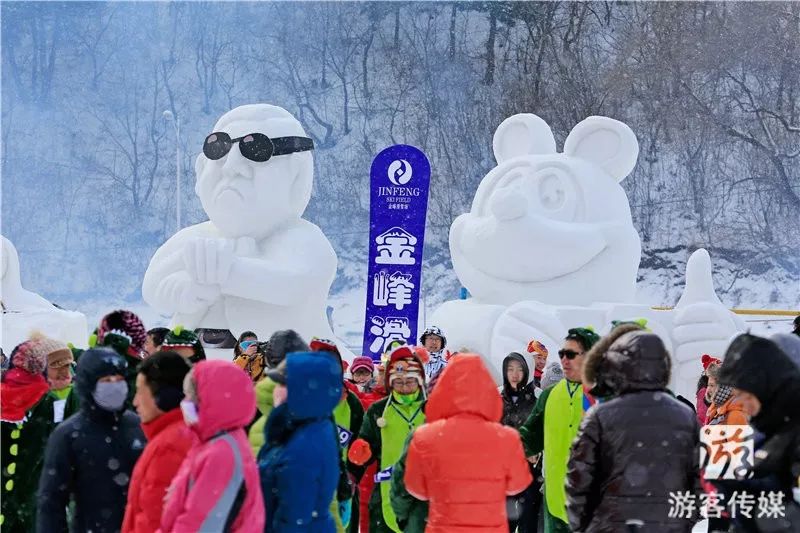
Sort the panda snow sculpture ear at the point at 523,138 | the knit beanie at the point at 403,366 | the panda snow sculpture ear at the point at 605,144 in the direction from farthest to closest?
1. the panda snow sculpture ear at the point at 523,138
2. the panda snow sculpture ear at the point at 605,144
3. the knit beanie at the point at 403,366

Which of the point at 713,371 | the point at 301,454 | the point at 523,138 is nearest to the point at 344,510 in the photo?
the point at 301,454

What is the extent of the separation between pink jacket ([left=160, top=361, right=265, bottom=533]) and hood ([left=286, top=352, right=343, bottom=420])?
299 mm

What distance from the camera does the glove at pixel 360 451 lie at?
4836mm

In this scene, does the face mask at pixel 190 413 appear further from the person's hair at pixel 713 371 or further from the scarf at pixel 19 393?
the person's hair at pixel 713 371

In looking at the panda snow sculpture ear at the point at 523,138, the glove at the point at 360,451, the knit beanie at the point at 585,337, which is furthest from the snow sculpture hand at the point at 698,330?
the glove at the point at 360,451

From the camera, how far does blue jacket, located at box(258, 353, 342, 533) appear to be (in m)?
3.44

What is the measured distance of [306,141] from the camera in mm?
9688

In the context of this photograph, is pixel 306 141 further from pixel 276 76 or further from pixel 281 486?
pixel 276 76

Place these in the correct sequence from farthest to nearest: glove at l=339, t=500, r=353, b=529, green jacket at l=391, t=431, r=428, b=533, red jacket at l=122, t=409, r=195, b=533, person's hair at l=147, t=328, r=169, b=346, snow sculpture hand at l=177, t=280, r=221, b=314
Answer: snow sculpture hand at l=177, t=280, r=221, b=314 < person's hair at l=147, t=328, r=169, b=346 < glove at l=339, t=500, r=353, b=529 < green jacket at l=391, t=431, r=428, b=533 < red jacket at l=122, t=409, r=195, b=533

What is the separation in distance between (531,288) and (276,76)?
22.8 meters

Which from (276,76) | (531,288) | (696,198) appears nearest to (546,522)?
(531,288)

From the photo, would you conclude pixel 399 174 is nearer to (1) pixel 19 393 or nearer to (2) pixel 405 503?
(1) pixel 19 393

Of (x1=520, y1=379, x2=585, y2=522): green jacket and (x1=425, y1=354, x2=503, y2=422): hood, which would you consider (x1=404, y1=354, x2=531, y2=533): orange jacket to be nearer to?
(x1=425, y1=354, x2=503, y2=422): hood

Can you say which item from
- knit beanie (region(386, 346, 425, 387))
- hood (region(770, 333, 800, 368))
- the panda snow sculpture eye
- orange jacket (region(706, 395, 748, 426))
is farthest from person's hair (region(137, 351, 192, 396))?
the panda snow sculpture eye
